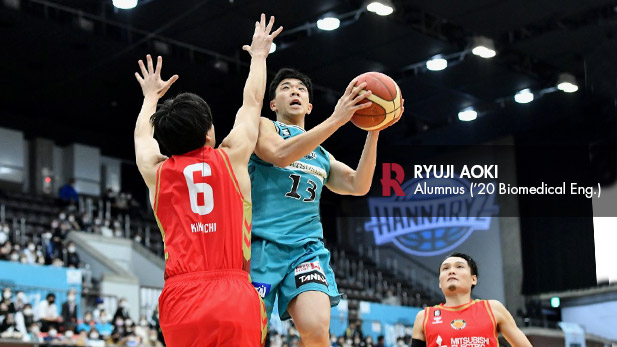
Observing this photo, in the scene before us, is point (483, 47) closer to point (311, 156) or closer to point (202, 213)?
point (311, 156)

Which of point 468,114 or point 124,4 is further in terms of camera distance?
point 468,114

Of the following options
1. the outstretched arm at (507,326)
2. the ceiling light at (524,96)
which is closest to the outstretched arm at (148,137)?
the outstretched arm at (507,326)

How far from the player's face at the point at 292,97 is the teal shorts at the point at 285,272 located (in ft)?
2.49

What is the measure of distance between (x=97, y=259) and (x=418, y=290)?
8854mm

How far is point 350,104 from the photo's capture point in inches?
162

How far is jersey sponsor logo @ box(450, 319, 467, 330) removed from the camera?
617cm

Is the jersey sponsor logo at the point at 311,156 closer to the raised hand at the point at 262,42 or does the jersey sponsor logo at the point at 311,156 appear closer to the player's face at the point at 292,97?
the player's face at the point at 292,97

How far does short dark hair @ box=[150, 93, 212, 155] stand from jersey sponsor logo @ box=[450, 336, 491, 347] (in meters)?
3.01

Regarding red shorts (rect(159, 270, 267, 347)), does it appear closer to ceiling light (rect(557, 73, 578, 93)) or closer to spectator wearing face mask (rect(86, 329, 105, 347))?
spectator wearing face mask (rect(86, 329, 105, 347))

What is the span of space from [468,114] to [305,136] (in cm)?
1926

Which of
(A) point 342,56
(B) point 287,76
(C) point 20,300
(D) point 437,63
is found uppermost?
(A) point 342,56

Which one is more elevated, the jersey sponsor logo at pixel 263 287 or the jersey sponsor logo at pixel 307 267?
the jersey sponsor logo at pixel 307 267

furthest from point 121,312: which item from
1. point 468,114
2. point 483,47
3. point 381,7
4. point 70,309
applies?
point 468,114

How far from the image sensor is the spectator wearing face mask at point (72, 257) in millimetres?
17719
